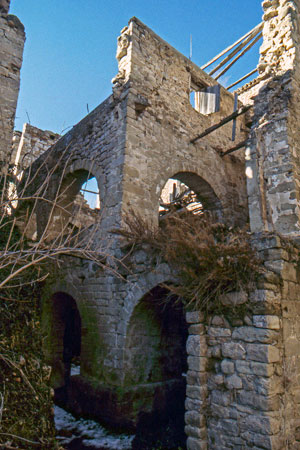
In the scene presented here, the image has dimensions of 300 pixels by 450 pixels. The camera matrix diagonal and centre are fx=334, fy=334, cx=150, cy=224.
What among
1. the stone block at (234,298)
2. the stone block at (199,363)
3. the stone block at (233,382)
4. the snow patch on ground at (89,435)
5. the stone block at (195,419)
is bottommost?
the snow patch on ground at (89,435)

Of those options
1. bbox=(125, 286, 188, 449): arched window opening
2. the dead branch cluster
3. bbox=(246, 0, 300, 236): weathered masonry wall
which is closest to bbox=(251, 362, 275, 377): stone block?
the dead branch cluster

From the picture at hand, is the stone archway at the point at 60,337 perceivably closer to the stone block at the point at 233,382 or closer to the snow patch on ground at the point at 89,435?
the snow patch on ground at the point at 89,435

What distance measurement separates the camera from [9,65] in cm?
729

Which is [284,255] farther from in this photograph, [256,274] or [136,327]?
[136,327]

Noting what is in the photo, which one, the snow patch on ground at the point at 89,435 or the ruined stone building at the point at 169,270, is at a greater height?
the ruined stone building at the point at 169,270

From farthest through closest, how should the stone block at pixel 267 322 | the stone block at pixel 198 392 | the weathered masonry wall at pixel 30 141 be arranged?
1. the weathered masonry wall at pixel 30 141
2. the stone block at pixel 198 392
3. the stone block at pixel 267 322

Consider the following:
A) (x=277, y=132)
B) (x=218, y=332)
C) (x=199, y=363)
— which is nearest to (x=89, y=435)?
(x=199, y=363)

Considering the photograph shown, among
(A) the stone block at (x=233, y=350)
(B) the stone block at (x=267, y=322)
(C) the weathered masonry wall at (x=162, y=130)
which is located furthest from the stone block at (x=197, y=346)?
(C) the weathered masonry wall at (x=162, y=130)

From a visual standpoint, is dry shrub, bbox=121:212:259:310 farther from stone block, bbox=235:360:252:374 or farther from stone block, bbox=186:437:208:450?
stone block, bbox=186:437:208:450

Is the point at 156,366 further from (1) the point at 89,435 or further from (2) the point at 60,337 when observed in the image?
(2) the point at 60,337

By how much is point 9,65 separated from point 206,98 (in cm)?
501

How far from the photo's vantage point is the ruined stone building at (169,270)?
361cm

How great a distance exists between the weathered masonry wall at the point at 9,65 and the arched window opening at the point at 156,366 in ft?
14.3

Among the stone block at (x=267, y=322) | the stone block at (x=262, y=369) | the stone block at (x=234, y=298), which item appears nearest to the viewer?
the stone block at (x=262, y=369)
